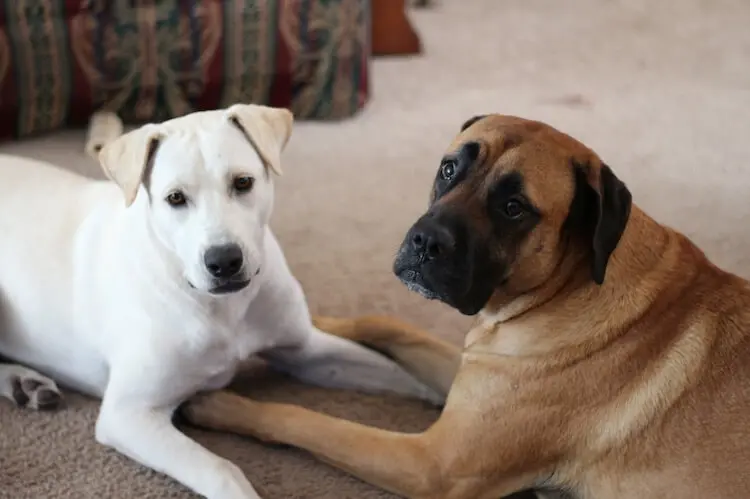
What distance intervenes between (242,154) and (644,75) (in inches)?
114

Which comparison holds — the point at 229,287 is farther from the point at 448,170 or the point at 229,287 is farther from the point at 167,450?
the point at 448,170

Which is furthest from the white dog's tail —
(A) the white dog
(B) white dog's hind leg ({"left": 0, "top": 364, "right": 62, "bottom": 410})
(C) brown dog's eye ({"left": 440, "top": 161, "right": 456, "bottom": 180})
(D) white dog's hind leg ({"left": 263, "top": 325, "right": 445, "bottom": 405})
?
(C) brown dog's eye ({"left": 440, "top": 161, "right": 456, "bottom": 180})

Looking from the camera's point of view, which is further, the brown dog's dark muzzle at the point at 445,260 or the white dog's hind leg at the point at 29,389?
the white dog's hind leg at the point at 29,389

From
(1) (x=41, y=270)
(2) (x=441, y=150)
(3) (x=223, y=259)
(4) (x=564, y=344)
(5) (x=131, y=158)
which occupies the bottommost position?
(2) (x=441, y=150)

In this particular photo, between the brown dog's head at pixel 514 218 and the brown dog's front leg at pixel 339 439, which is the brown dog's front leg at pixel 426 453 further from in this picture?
the brown dog's head at pixel 514 218

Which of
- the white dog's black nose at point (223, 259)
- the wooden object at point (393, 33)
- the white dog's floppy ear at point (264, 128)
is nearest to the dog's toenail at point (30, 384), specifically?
the white dog's black nose at point (223, 259)

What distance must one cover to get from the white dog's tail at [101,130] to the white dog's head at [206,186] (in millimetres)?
1429

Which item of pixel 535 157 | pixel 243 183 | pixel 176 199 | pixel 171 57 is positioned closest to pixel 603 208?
pixel 535 157

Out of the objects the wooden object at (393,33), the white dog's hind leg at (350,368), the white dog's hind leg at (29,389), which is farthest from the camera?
the wooden object at (393,33)

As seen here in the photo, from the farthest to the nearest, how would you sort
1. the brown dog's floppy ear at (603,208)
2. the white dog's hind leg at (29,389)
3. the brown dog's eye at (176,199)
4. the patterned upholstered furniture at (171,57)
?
the patterned upholstered furniture at (171,57) < the white dog's hind leg at (29,389) < the brown dog's eye at (176,199) < the brown dog's floppy ear at (603,208)

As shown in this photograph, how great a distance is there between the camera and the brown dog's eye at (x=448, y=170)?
1.65 metres

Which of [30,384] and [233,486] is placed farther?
[30,384]

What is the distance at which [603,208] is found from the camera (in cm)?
154

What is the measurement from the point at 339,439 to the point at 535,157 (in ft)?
2.09
